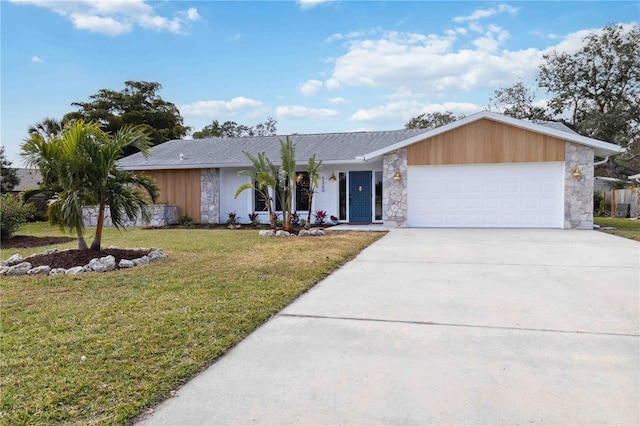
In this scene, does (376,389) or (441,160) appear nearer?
(376,389)

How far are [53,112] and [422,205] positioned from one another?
62.4 feet

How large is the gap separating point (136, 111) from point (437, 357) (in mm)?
37636

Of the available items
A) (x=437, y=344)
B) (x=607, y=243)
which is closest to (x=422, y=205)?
(x=607, y=243)

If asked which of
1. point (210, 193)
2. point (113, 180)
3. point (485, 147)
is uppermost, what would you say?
point (485, 147)

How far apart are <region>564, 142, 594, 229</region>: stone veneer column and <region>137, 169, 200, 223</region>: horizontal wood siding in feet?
45.1

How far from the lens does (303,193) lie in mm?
→ 16562

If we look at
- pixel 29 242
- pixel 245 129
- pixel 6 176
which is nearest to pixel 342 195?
pixel 29 242

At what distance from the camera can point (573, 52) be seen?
25.9 m

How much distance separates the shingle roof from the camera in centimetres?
1619

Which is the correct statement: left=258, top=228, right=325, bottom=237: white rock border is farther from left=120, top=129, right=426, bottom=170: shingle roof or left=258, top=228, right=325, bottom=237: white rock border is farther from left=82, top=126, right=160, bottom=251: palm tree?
left=82, top=126, right=160, bottom=251: palm tree

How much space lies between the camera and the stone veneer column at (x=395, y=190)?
1402cm

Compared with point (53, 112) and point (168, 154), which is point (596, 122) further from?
point (53, 112)

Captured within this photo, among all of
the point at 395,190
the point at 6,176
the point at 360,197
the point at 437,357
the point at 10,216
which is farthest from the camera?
the point at 6,176

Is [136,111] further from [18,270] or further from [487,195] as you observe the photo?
Answer: [18,270]
